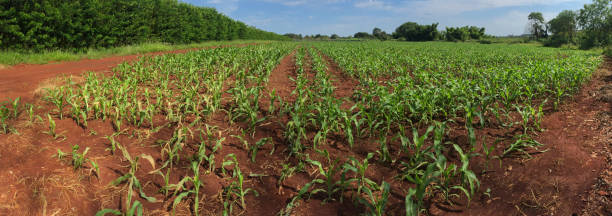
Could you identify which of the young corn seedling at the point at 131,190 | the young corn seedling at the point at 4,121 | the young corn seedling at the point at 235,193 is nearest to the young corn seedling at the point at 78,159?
the young corn seedling at the point at 131,190

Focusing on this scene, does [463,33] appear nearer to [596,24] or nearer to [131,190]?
[596,24]

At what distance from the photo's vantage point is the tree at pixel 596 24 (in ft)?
107

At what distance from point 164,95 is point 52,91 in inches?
54.2

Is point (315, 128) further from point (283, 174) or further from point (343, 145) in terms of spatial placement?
point (283, 174)

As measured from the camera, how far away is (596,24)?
37.3 m

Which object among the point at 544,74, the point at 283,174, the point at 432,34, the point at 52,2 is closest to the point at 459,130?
the point at 283,174

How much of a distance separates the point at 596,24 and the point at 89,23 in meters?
58.9

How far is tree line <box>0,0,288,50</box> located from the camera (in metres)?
8.36

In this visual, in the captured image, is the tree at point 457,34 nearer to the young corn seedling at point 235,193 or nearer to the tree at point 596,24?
the tree at point 596,24

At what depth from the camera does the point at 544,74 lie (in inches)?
215

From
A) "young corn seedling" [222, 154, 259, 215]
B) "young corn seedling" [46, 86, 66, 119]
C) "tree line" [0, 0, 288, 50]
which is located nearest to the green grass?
"tree line" [0, 0, 288, 50]

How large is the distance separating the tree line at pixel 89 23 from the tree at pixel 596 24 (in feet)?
145

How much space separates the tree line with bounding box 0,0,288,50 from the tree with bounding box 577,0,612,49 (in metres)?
44.0

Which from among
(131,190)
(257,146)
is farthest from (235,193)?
(131,190)
